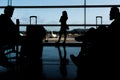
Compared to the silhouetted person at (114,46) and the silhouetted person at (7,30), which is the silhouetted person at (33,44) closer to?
the silhouetted person at (7,30)

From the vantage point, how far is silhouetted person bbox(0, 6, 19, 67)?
3.54 meters

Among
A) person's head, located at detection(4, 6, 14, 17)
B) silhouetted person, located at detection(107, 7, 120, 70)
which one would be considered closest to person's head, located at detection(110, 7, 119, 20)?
silhouetted person, located at detection(107, 7, 120, 70)

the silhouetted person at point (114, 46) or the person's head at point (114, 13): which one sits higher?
the person's head at point (114, 13)

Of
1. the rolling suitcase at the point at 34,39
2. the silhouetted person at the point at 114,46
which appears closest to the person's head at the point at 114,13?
the silhouetted person at the point at 114,46

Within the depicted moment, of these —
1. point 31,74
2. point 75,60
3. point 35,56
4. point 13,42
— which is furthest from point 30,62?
point 75,60

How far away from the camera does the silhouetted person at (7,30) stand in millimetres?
3537

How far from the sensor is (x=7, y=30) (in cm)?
359

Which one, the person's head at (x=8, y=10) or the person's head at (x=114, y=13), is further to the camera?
the person's head at (x=8, y=10)

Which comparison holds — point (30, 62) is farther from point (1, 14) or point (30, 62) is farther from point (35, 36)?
point (1, 14)

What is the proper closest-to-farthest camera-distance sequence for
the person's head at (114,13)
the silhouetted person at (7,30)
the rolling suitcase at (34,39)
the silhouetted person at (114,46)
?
the silhouetted person at (114,46), the person's head at (114,13), the silhouetted person at (7,30), the rolling suitcase at (34,39)

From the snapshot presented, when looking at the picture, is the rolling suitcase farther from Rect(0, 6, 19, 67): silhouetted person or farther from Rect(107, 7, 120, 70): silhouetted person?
Rect(107, 7, 120, 70): silhouetted person

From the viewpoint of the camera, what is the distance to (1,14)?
364 cm

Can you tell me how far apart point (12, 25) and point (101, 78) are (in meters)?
1.48

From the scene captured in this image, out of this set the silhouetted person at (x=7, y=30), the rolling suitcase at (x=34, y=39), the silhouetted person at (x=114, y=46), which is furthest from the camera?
the rolling suitcase at (x=34, y=39)
